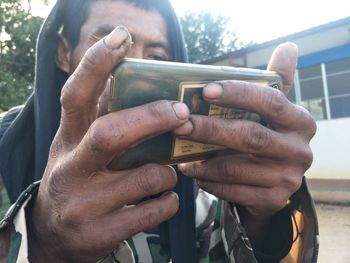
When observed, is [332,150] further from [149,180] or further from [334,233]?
[149,180]

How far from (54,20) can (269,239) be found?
124 centimetres

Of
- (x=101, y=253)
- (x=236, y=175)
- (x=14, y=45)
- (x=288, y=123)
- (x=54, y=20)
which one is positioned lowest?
(x=101, y=253)

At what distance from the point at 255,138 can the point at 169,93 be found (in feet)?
0.77

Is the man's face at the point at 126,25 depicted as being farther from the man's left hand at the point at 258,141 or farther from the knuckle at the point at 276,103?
the knuckle at the point at 276,103

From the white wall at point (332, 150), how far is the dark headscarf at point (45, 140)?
25.7 feet

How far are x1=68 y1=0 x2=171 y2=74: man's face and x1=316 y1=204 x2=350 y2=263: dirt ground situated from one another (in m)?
3.97

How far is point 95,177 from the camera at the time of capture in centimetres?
85

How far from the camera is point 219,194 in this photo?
1046mm

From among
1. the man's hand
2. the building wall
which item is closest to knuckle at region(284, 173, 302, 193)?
the man's hand

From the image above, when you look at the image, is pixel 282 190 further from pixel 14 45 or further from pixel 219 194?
pixel 14 45

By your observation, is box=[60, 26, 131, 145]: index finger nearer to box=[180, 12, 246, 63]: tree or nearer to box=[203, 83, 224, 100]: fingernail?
box=[203, 83, 224, 100]: fingernail

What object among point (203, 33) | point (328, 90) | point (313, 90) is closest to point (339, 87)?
point (328, 90)

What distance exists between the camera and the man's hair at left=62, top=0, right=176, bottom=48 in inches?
64.9

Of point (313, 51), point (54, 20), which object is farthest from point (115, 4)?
point (313, 51)
